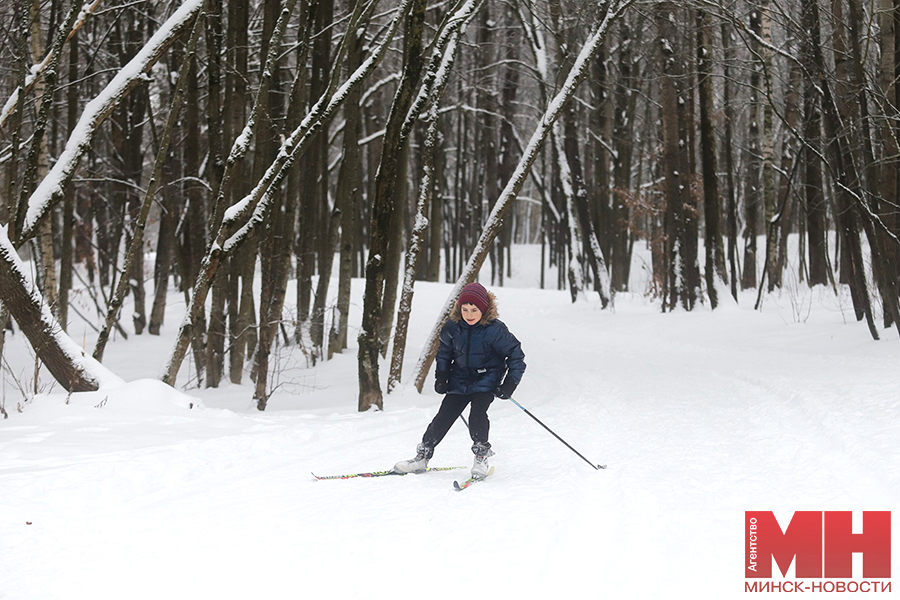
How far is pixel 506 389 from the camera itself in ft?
20.3

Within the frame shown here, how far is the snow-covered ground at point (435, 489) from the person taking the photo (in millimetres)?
3949

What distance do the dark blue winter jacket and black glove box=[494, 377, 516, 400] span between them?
0.13 ft

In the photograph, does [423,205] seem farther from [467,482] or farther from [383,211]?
[467,482]

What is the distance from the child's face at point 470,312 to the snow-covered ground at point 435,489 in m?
1.30

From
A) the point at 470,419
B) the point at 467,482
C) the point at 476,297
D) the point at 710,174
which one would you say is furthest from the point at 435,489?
the point at 710,174

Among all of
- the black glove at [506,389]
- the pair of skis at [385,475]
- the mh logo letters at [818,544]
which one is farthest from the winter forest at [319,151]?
the mh logo letters at [818,544]

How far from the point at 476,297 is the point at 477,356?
1.58 feet

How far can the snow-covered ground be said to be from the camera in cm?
395

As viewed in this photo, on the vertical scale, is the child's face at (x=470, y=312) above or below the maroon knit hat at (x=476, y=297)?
below

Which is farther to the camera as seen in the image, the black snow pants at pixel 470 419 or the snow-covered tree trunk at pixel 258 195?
the snow-covered tree trunk at pixel 258 195

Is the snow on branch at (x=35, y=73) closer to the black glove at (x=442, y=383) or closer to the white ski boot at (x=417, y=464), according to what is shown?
the black glove at (x=442, y=383)

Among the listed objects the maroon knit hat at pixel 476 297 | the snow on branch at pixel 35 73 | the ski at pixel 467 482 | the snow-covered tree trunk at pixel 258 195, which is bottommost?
the ski at pixel 467 482

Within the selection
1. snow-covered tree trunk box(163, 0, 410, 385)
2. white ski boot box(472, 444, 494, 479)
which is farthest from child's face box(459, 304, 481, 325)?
snow-covered tree trunk box(163, 0, 410, 385)

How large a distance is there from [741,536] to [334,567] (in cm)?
233
